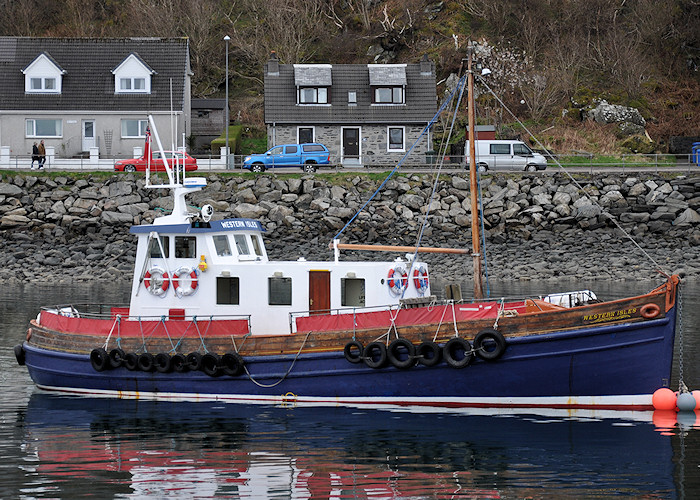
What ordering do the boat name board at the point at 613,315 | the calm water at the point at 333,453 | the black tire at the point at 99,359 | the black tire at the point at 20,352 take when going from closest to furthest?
the calm water at the point at 333,453, the boat name board at the point at 613,315, the black tire at the point at 99,359, the black tire at the point at 20,352

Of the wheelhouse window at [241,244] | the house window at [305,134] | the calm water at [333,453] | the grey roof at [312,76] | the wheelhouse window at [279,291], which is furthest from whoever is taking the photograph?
the grey roof at [312,76]

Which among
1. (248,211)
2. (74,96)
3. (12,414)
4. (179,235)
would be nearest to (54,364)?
(12,414)

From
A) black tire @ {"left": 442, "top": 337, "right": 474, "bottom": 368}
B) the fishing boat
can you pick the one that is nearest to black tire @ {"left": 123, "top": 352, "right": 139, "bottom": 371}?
the fishing boat

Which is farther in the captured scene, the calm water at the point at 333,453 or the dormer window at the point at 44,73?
the dormer window at the point at 44,73

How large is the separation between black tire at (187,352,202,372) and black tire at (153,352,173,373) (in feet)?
1.25

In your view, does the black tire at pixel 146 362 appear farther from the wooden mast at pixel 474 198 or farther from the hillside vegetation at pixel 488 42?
the hillside vegetation at pixel 488 42

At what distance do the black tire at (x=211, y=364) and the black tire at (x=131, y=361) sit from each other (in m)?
1.35

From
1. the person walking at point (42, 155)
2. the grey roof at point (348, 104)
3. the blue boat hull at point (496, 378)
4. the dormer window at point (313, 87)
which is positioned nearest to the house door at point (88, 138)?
the person walking at point (42, 155)

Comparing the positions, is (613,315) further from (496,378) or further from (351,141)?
(351,141)

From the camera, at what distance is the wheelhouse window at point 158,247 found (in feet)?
61.9

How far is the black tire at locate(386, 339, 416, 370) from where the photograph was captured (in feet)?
53.7

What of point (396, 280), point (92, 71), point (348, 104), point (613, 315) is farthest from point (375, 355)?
point (92, 71)

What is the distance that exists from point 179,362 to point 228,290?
1.63m

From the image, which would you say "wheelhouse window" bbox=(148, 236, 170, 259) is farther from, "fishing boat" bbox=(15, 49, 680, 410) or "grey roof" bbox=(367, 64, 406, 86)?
"grey roof" bbox=(367, 64, 406, 86)
